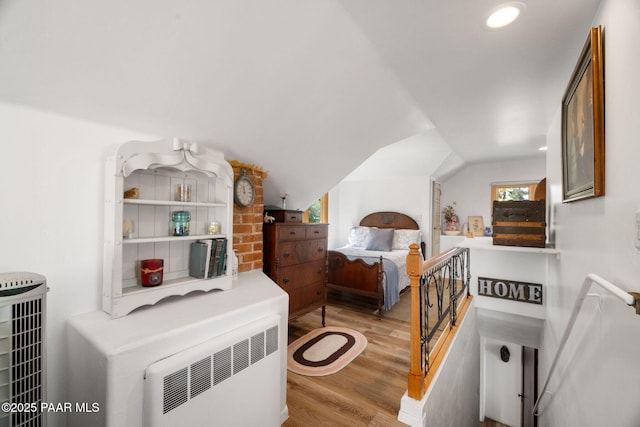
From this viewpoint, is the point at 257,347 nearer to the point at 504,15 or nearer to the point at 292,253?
the point at 292,253

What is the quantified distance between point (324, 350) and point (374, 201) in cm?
384

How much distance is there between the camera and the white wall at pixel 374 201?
5.41 meters

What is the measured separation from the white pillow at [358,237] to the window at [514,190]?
2.84m

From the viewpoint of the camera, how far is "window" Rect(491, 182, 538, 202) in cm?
527

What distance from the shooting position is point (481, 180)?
5719 mm

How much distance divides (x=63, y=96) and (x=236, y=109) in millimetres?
826

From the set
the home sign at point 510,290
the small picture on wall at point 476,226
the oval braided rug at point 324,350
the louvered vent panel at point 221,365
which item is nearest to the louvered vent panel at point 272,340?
the louvered vent panel at point 221,365

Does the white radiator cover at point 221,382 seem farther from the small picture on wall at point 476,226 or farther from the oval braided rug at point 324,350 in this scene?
the small picture on wall at point 476,226

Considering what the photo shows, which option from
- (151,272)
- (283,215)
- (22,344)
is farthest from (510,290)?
(22,344)

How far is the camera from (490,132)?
3.29 metres

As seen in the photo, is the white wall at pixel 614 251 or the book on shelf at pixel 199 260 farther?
the book on shelf at pixel 199 260

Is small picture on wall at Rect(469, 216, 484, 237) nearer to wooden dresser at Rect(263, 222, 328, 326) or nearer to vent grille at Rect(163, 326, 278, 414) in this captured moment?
wooden dresser at Rect(263, 222, 328, 326)

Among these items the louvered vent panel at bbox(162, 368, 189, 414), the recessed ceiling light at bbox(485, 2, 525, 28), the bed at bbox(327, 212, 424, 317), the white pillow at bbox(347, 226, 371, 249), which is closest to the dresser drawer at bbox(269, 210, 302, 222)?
the bed at bbox(327, 212, 424, 317)

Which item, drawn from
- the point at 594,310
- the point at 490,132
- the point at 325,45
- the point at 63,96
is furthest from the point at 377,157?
the point at 63,96
